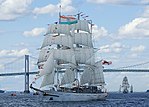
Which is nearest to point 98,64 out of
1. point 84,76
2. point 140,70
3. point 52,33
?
point 84,76

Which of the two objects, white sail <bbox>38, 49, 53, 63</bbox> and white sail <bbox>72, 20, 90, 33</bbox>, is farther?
white sail <bbox>72, 20, 90, 33</bbox>

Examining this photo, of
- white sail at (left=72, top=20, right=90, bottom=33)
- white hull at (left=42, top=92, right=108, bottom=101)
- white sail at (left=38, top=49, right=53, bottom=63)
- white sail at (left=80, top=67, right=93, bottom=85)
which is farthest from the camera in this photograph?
white sail at (left=72, top=20, right=90, bottom=33)

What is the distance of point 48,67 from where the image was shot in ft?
399

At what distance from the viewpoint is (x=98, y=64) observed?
13538 centimetres

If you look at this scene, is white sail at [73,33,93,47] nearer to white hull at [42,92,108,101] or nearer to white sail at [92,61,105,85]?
white sail at [92,61,105,85]

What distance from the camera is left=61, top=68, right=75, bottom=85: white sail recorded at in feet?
420

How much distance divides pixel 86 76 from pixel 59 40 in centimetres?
1048

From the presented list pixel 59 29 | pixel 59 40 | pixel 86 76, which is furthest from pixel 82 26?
pixel 86 76

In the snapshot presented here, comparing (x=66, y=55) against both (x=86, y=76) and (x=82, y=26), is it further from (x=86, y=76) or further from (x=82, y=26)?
(x=82, y=26)

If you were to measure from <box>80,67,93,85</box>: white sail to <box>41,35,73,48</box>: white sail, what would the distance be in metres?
6.67

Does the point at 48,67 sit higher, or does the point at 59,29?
the point at 59,29

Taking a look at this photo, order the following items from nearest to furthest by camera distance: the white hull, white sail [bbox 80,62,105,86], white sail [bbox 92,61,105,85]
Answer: the white hull < white sail [bbox 80,62,105,86] < white sail [bbox 92,61,105,85]

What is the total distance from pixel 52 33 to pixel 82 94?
14.9 m

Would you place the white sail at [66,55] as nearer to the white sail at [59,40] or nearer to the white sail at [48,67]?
the white sail at [59,40]
